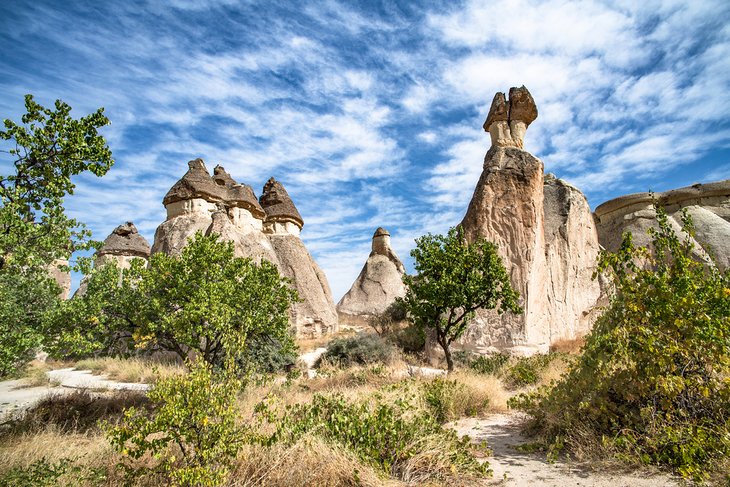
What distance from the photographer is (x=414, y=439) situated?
15.8 feet

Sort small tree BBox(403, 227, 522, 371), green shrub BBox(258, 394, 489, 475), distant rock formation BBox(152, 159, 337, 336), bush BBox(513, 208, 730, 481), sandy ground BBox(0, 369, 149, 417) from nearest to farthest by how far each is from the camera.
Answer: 1. bush BBox(513, 208, 730, 481)
2. green shrub BBox(258, 394, 489, 475)
3. sandy ground BBox(0, 369, 149, 417)
4. small tree BBox(403, 227, 522, 371)
5. distant rock formation BBox(152, 159, 337, 336)

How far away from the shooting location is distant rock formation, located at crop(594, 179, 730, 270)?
21531 mm

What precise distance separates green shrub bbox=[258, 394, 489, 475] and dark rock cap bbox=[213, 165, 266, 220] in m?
19.6

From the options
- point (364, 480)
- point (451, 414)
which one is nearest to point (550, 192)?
point (451, 414)

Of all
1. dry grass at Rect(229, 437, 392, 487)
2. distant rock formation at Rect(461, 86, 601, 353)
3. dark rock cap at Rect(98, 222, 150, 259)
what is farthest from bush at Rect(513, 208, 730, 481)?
dark rock cap at Rect(98, 222, 150, 259)

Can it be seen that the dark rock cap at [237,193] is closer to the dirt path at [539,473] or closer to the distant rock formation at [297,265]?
the distant rock formation at [297,265]

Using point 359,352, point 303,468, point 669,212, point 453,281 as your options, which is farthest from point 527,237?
point 669,212

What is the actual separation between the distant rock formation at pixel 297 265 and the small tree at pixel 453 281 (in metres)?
9.91

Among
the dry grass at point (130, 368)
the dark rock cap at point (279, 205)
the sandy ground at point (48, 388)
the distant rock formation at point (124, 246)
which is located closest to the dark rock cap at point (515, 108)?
the dark rock cap at point (279, 205)

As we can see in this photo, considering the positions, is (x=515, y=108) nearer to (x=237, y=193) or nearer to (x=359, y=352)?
(x=359, y=352)

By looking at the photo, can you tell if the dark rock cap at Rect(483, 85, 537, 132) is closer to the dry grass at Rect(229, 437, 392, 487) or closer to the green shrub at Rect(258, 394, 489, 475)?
the green shrub at Rect(258, 394, 489, 475)

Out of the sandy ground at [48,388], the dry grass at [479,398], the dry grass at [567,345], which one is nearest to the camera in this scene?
the dry grass at [479,398]

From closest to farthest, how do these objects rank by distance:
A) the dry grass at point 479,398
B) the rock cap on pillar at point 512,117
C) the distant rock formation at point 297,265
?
the dry grass at point 479,398, the rock cap on pillar at point 512,117, the distant rock formation at point 297,265

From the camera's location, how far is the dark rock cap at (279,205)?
26.4 meters
